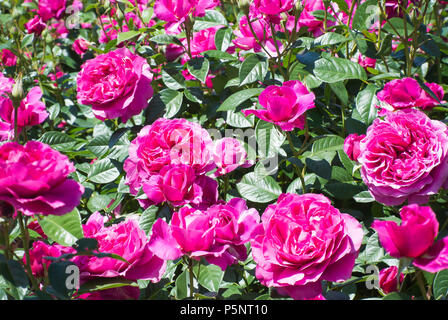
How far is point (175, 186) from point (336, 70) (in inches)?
24.2

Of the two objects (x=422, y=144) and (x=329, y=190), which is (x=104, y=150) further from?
(x=422, y=144)

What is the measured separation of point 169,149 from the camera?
1.16m

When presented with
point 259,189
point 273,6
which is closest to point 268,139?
point 259,189

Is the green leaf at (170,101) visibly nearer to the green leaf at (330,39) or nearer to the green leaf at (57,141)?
the green leaf at (57,141)

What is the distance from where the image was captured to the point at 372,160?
1081mm

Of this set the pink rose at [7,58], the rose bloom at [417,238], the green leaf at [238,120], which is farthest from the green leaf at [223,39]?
the pink rose at [7,58]

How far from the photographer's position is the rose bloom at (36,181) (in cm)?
78

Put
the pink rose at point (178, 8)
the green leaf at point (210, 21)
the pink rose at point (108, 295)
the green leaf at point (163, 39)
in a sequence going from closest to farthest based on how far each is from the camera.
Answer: the pink rose at point (108, 295) < the pink rose at point (178, 8) < the green leaf at point (163, 39) < the green leaf at point (210, 21)

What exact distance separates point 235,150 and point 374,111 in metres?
0.40

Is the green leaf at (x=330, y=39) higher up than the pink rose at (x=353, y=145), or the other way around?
the green leaf at (x=330, y=39)

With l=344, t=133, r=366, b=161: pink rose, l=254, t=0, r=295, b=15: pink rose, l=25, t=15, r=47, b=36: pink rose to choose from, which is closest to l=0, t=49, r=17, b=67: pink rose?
l=25, t=15, r=47, b=36: pink rose

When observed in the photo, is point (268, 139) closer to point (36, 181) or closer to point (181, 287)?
point (181, 287)

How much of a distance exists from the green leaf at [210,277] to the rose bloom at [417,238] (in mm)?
382
